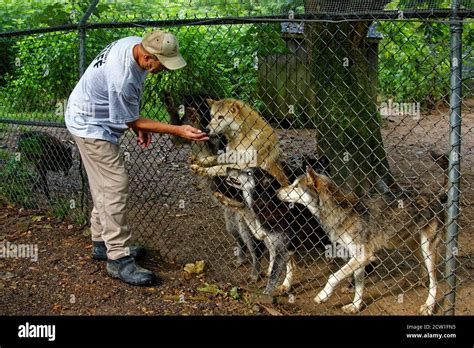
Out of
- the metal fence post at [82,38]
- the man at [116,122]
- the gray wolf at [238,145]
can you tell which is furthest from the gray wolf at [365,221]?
the metal fence post at [82,38]

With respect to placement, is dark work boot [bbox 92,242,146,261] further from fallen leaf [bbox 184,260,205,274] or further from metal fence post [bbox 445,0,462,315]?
metal fence post [bbox 445,0,462,315]

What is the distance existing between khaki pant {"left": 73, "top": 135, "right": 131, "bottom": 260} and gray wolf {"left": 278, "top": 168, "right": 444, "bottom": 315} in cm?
164

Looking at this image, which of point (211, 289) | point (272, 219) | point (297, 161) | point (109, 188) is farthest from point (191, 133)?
point (297, 161)

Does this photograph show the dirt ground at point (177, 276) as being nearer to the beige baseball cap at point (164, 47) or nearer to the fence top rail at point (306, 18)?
the fence top rail at point (306, 18)

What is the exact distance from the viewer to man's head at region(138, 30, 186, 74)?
4316 millimetres

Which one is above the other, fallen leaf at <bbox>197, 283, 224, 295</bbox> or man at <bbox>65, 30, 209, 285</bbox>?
man at <bbox>65, 30, 209, 285</bbox>

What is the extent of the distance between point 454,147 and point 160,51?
2315mm

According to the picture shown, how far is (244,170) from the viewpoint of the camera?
18.0ft

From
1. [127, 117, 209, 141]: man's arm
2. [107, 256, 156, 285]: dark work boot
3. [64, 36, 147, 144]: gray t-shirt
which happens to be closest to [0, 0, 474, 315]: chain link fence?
[64, 36, 147, 144]: gray t-shirt

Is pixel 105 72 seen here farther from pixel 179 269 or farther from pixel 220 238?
pixel 220 238

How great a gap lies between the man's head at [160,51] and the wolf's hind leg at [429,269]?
8.85 ft

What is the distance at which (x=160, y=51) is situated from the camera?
4324 mm

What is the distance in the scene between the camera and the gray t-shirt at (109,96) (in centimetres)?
446

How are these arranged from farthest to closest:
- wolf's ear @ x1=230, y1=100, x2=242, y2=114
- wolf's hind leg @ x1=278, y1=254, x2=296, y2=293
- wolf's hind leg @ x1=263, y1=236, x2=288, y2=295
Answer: wolf's ear @ x1=230, y1=100, x2=242, y2=114, wolf's hind leg @ x1=278, y1=254, x2=296, y2=293, wolf's hind leg @ x1=263, y1=236, x2=288, y2=295
